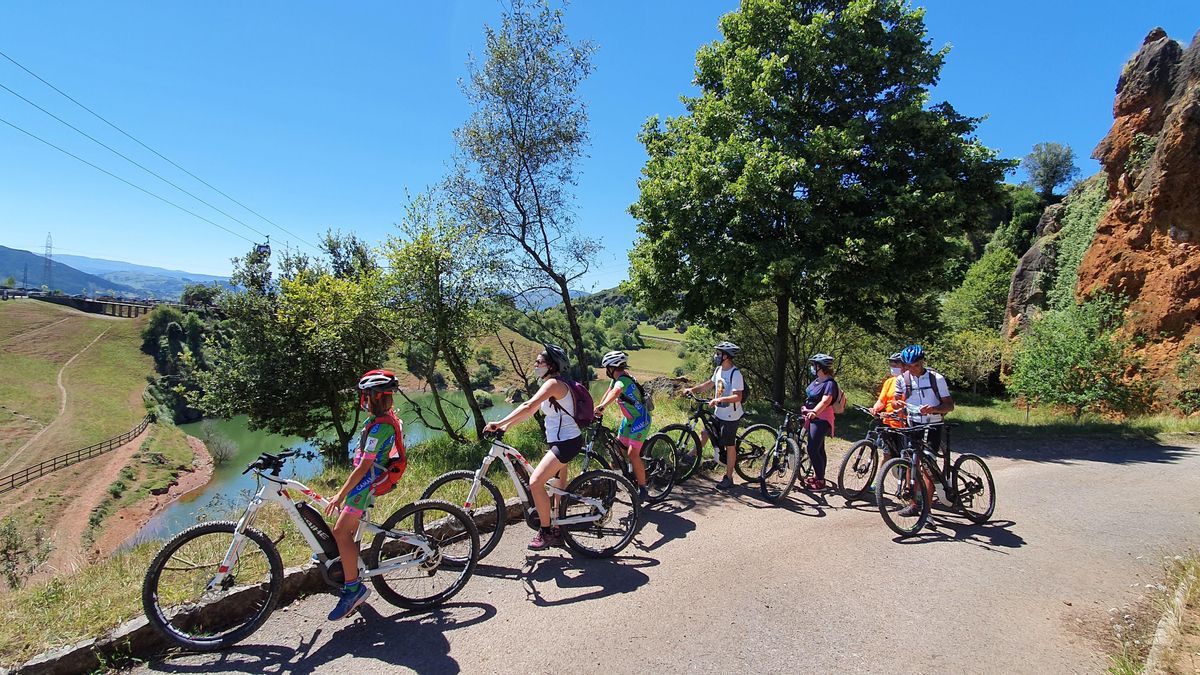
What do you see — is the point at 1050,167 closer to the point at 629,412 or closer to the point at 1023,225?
the point at 1023,225

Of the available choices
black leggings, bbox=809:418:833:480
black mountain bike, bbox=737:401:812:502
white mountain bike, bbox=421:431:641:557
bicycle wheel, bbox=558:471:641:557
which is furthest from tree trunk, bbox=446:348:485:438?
black leggings, bbox=809:418:833:480

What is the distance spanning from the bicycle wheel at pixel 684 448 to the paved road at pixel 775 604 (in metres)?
0.98

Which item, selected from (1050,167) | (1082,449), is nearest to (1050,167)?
(1050,167)

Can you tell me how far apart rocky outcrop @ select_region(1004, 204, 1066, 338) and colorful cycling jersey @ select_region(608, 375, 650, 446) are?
89.0ft

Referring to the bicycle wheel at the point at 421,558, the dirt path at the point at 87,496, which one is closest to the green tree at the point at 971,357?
the bicycle wheel at the point at 421,558

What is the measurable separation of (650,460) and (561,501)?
7.08 feet

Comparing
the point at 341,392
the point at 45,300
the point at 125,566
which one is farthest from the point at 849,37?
the point at 45,300

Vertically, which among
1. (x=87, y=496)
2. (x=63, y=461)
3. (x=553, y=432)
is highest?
(x=553, y=432)

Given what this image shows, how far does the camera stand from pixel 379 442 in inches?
157

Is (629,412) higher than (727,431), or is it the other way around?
(629,412)

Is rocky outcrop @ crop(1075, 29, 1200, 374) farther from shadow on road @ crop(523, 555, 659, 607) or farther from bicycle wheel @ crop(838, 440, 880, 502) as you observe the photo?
shadow on road @ crop(523, 555, 659, 607)

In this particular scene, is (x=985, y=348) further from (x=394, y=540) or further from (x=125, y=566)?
(x=125, y=566)

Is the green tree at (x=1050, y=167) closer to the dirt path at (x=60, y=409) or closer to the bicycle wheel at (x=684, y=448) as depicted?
the bicycle wheel at (x=684, y=448)

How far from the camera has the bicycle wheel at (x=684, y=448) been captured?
7.33 m
